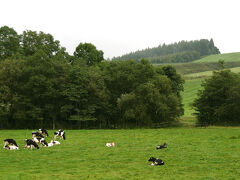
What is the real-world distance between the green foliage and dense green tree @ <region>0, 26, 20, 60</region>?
45.4 metres

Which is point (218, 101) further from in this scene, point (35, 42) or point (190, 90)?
point (190, 90)

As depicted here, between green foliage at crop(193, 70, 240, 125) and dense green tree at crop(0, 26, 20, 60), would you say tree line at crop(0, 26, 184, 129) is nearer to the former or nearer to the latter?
dense green tree at crop(0, 26, 20, 60)

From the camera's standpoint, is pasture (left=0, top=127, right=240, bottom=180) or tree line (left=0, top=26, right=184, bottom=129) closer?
pasture (left=0, top=127, right=240, bottom=180)

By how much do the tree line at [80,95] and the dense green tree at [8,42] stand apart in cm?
616

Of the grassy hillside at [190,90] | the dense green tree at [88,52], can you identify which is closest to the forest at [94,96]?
the dense green tree at [88,52]

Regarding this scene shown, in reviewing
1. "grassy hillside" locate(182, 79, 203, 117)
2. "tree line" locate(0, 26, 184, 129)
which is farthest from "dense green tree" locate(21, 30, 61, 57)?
"grassy hillside" locate(182, 79, 203, 117)

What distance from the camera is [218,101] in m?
60.1

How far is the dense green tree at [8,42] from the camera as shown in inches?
2532

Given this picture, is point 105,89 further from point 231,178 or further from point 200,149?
point 231,178

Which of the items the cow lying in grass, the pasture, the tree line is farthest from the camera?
the tree line

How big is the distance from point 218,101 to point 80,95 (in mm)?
30215

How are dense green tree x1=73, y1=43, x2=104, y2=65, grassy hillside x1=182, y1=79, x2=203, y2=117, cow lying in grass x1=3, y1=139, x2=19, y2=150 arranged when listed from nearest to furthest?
1. cow lying in grass x1=3, y1=139, x2=19, y2=150
2. dense green tree x1=73, y1=43, x2=104, y2=65
3. grassy hillside x1=182, y1=79, x2=203, y2=117

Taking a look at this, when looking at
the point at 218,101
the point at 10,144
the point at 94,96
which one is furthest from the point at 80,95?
the point at 10,144

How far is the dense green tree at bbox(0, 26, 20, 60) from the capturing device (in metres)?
64.3
